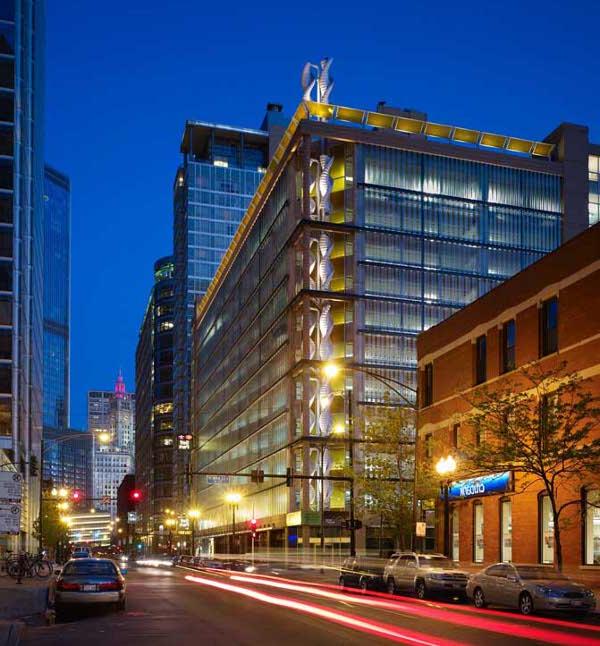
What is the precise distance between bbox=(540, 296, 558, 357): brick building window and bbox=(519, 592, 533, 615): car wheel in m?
13.3

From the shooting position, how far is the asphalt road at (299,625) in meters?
19.0

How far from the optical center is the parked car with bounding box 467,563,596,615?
26328 mm

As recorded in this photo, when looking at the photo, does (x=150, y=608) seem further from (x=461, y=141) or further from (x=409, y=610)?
(x=461, y=141)

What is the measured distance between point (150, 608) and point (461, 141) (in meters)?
73.7

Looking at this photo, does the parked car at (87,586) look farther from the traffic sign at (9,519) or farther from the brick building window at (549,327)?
the brick building window at (549,327)

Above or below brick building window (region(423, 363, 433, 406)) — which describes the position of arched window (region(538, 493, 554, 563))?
below

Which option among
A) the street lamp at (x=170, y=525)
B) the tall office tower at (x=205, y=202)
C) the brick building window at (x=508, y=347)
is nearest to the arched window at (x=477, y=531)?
the brick building window at (x=508, y=347)

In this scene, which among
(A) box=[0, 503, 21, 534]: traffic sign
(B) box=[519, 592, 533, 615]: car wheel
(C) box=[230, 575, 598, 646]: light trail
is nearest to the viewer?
(C) box=[230, 575, 598, 646]: light trail

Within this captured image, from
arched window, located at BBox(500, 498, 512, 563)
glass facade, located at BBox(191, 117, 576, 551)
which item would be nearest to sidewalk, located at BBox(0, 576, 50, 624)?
arched window, located at BBox(500, 498, 512, 563)

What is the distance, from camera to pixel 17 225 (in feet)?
290

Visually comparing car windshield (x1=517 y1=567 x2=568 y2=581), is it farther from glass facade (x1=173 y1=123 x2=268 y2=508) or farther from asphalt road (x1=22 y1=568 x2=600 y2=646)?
glass facade (x1=173 y1=123 x2=268 y2=508)

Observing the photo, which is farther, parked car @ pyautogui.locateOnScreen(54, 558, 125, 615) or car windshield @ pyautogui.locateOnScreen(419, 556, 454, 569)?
car windshield @ pyautogui.locateOnScreen(419, 556, 454, 569)

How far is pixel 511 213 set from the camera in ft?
301

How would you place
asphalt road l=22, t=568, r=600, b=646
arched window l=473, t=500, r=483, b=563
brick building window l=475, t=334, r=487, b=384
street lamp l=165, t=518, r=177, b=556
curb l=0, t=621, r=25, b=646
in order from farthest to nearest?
street lamp l=165, t=518, r=177, b=556
brick building window l=475, t=334, r=487, b=384
arched window l=473, t=500, r=483, b=563
asphalt road l=22, t=568, r=600, b=646
curb l=0, t=621, r=25, b=646
